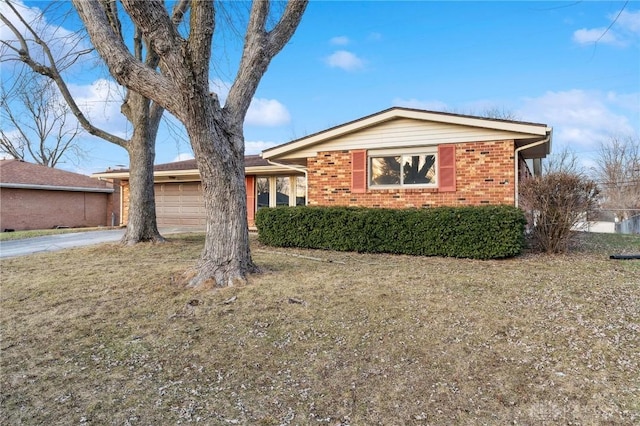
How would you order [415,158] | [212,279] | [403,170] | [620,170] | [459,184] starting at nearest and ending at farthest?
[212,279] → [459,184] → [415,158] → [403,170] → [620,170]

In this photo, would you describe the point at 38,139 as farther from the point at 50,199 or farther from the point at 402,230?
the point at 402,230

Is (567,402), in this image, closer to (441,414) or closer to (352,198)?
(441,414)

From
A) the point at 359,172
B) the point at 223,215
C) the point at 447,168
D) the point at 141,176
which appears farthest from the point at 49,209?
the point at 447,168

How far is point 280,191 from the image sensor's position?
14.5 meters

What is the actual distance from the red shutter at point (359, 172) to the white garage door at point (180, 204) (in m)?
8.50

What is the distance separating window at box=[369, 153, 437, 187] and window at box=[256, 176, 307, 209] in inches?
192

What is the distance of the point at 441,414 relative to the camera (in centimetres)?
231

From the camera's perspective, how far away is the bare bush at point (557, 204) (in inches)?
255

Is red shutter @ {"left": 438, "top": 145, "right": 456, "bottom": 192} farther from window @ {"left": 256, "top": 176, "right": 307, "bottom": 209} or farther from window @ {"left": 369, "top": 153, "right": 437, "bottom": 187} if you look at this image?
window @ {"left": 256, "top": 176, "right": 307, "bottom": 209}

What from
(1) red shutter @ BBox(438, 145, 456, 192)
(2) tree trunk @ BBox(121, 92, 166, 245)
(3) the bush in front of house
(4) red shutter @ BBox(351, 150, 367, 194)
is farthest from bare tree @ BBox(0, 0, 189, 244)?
(1) red shutter @ BBox(438, 145, 456, 192)

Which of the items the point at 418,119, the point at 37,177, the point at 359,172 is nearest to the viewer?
the point at 418,119

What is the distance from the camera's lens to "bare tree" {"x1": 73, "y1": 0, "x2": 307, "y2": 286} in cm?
422

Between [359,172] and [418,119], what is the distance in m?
1.95

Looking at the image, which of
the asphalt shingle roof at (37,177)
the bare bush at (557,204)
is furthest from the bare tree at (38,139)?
the bare bush at (557,204)
